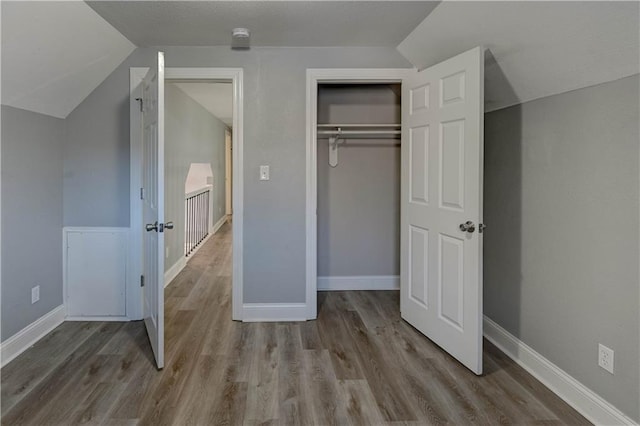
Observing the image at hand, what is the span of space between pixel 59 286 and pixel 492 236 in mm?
3286

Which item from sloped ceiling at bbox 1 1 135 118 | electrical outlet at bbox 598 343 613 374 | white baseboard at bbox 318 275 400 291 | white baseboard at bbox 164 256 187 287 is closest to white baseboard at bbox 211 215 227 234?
white baseboard at bbox 164 256 187 287

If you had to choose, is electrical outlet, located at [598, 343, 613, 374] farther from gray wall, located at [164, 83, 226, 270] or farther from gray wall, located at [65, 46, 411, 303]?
gray wall, located at [164, 83, 226, 270]

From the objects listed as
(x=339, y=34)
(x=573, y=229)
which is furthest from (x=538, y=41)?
(x=339, y=34)

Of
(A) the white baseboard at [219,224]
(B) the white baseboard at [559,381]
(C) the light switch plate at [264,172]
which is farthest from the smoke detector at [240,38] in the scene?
(A) the white baseboard at [219,224]

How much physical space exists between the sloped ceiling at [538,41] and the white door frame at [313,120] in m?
0.46

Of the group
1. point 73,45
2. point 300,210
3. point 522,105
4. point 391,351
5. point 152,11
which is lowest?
point 391,351

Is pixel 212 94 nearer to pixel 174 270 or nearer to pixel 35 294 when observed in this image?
pixel 174 270

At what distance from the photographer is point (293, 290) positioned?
3.35m

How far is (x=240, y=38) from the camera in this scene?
A: 2986 mm

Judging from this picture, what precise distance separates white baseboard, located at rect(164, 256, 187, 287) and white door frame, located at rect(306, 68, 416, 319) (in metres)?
1.83

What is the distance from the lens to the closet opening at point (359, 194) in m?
4.10

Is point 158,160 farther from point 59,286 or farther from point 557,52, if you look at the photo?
point 557,52

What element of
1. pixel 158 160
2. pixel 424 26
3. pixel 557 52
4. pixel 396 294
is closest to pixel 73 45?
pixel 158 160

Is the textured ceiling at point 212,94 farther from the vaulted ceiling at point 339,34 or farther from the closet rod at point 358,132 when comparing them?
the vaulted ceiling at point 339,34
